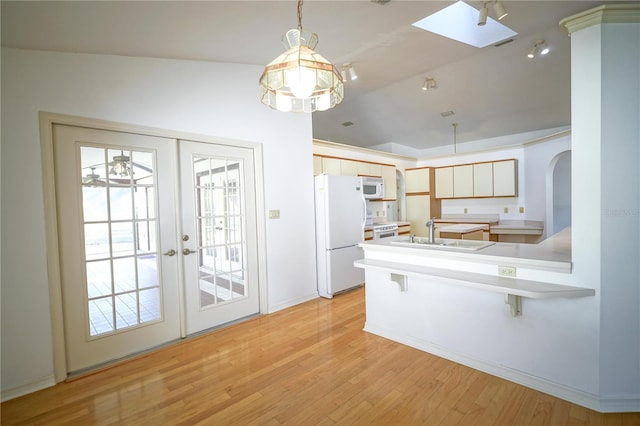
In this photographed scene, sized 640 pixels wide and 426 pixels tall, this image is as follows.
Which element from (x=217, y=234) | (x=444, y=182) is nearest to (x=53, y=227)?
(x=217, y=234)

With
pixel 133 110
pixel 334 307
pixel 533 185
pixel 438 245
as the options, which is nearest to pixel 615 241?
pixel 438 245

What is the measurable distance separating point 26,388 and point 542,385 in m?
3.50

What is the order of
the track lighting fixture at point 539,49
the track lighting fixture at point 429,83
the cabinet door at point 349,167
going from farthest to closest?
the cabinet door at point 349,167, the track lighting fixture at point 429,83, the track lighting fixture at point 539,49

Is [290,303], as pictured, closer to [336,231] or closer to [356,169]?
[336,231]

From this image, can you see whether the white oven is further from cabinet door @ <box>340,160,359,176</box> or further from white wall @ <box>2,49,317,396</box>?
white wall @ <box>2,49,317,396</box>

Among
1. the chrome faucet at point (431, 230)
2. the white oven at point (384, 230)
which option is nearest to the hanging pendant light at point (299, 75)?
the chrome faucet at point (431, 230)

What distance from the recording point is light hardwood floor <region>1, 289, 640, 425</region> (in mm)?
1799

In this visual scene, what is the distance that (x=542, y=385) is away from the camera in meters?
1.97

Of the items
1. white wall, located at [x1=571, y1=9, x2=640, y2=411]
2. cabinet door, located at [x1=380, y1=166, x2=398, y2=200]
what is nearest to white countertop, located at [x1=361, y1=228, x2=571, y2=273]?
white wall, located at [x1=571, y1=9, x2=640, y2=411]

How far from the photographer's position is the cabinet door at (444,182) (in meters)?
6.20

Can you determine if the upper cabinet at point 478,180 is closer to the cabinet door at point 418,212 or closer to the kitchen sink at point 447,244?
the cabinet door at point 418,212

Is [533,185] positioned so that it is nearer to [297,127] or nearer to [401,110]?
[401,110]

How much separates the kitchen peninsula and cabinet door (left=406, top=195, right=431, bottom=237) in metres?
3.41

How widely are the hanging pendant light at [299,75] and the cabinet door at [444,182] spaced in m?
5.00
